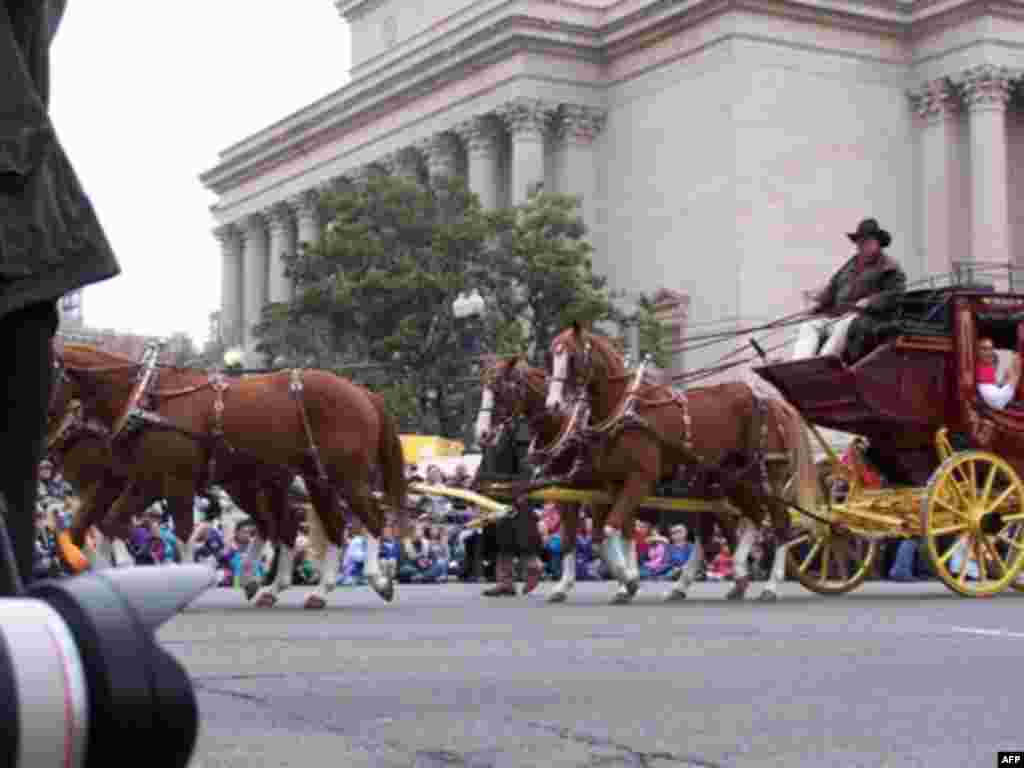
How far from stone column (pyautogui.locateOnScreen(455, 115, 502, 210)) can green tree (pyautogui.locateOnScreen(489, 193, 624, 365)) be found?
1754 centimetres

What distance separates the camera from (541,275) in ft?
145

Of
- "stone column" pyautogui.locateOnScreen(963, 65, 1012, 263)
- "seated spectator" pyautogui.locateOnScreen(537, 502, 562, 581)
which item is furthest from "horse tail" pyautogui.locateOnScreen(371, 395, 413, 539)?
"stone column" pyautogui.locateOnScreen(963, 65, 1012, 263)

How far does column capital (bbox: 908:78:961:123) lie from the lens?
57.8 metres

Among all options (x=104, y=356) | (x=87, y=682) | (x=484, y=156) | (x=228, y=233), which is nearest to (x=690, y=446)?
(x=104, y=356)

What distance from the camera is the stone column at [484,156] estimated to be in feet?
208

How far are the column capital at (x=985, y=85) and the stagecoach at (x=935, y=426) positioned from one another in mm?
42134

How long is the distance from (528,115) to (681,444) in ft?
150

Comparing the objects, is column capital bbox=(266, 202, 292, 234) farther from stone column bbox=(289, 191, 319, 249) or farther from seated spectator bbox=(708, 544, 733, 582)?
seated spectator bbox=(708, 544, 733, 582)

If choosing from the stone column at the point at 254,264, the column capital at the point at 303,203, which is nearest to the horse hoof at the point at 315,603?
the column capital at the point at 303,203

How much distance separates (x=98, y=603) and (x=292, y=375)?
1336 cm

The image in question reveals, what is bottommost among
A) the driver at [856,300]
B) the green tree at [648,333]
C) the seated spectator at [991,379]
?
the seated spectator at [991,379]

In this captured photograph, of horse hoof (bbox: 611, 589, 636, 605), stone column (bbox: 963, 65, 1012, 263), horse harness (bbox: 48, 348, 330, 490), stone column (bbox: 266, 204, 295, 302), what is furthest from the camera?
stone column (bbox: 266, 204, 295, 302)

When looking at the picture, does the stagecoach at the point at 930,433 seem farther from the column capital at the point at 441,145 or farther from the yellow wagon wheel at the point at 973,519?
the column capital at the point at 441,145

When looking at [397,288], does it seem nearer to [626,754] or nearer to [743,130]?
[743,130]
